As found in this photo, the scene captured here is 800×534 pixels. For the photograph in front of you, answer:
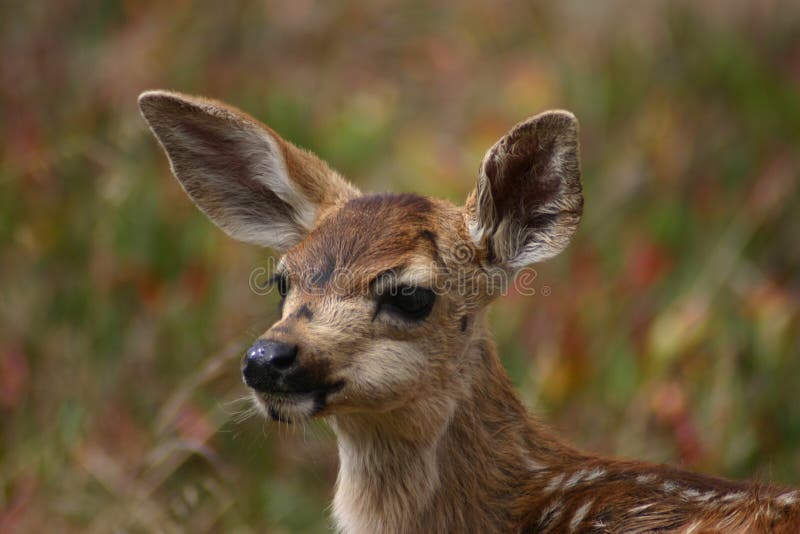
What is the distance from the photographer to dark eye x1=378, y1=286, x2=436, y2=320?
452 centimetres

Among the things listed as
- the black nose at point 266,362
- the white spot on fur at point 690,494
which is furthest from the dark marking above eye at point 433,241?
the white spot on fur at point 690,494

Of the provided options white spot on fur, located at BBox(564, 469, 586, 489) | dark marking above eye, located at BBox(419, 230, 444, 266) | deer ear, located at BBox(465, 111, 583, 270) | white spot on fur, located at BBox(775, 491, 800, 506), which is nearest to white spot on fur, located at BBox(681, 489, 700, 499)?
white spot on fur, located at BBox(775, 491, 800, 506)

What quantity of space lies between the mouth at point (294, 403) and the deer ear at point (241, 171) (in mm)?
1035

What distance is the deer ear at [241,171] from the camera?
16.6 ft

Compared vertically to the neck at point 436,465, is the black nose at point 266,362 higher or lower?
higher

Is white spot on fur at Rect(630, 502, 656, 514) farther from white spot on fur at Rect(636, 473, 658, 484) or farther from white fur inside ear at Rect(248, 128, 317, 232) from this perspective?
white fur inside ear at Rect(248, 128, 317, 232)

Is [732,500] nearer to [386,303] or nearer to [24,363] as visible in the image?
[386,303]

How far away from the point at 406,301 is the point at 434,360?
0.73ft

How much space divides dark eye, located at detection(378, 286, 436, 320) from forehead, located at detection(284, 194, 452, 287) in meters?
0.08

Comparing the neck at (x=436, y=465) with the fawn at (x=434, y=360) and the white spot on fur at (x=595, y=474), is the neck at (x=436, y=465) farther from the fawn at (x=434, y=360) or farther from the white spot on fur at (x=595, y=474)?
the white spot on fur at (x=595, y=474)

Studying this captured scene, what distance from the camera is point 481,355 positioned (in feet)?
15.9

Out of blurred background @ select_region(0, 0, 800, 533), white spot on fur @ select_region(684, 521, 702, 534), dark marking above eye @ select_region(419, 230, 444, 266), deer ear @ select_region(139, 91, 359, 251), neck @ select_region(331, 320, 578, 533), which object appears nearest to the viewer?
white spot on fur @ select_region(684, 521, 702, 534)

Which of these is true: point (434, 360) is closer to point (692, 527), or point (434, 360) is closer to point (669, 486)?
point (669, 486)

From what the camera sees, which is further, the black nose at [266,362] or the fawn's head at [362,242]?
the fawn's head at [362,242]
